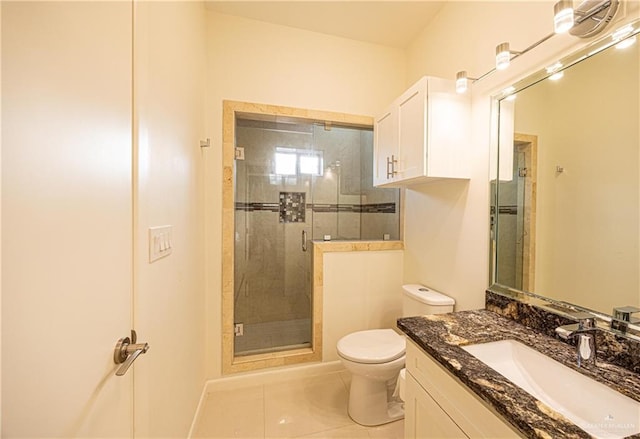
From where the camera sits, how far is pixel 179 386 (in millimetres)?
1231

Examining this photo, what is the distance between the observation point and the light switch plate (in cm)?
87

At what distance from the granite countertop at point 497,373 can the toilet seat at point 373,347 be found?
0.46 meters

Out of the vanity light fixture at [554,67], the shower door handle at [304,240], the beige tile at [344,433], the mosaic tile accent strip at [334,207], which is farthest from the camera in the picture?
the shower door handle at [304,240]

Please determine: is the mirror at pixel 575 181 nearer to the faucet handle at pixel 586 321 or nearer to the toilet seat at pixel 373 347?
the faucet handle at pixel 586 321

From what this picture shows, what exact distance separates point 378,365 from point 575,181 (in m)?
1.27

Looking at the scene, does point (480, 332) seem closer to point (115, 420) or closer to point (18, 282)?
point (115, 420)

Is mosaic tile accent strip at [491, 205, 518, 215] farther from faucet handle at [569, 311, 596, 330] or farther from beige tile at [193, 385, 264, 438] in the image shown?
beige tile at [193, 385, 264, 438]

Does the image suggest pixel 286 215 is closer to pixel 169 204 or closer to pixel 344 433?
Result: pixel 169 204

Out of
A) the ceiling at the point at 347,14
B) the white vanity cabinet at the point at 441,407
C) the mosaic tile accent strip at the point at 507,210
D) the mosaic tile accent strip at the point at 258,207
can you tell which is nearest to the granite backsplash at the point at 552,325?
the mosaic tile accent strip at the point at 507,210

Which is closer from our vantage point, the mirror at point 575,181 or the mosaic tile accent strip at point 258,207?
the mirror at point 575,181

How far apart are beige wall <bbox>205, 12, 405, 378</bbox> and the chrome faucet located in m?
1.46

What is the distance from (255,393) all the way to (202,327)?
0.61 meters

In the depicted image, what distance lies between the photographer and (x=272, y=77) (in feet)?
6.32

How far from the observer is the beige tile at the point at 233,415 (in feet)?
4.90
